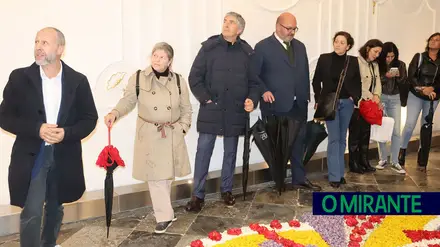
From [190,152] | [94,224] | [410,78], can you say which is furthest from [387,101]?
[94,224]

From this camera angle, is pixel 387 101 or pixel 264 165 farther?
pixel 387 101

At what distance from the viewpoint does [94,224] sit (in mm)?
4094

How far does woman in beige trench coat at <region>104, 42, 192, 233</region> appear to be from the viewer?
3814 millimetres

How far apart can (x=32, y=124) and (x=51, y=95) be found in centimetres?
24

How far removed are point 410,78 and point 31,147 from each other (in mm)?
4896

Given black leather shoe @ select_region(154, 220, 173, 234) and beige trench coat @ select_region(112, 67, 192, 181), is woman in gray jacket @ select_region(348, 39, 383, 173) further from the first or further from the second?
black leather shoe @ select_region(154, 220, 173, 234)

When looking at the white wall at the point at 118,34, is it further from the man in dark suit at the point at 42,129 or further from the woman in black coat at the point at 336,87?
the man in dark suit at the point at 42,129

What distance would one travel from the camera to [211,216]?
14.2ft

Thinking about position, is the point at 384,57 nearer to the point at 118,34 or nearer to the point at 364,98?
the point at 364,98

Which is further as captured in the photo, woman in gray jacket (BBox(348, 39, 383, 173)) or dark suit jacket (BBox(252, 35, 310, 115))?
woman in gray jacket (BBox(348, 39, 383, 173))

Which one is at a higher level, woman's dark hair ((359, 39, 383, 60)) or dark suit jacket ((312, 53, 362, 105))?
woman's dark hair ((359, 39, 383, 60))

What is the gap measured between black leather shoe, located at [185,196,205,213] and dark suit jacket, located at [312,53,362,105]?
1.79m

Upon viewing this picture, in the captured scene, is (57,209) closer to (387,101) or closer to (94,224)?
(94,224)

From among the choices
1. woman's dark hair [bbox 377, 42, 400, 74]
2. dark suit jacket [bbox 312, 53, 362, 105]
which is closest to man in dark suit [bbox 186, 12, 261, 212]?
dark suit jacket [bbox 312, 53, 362, 105]
